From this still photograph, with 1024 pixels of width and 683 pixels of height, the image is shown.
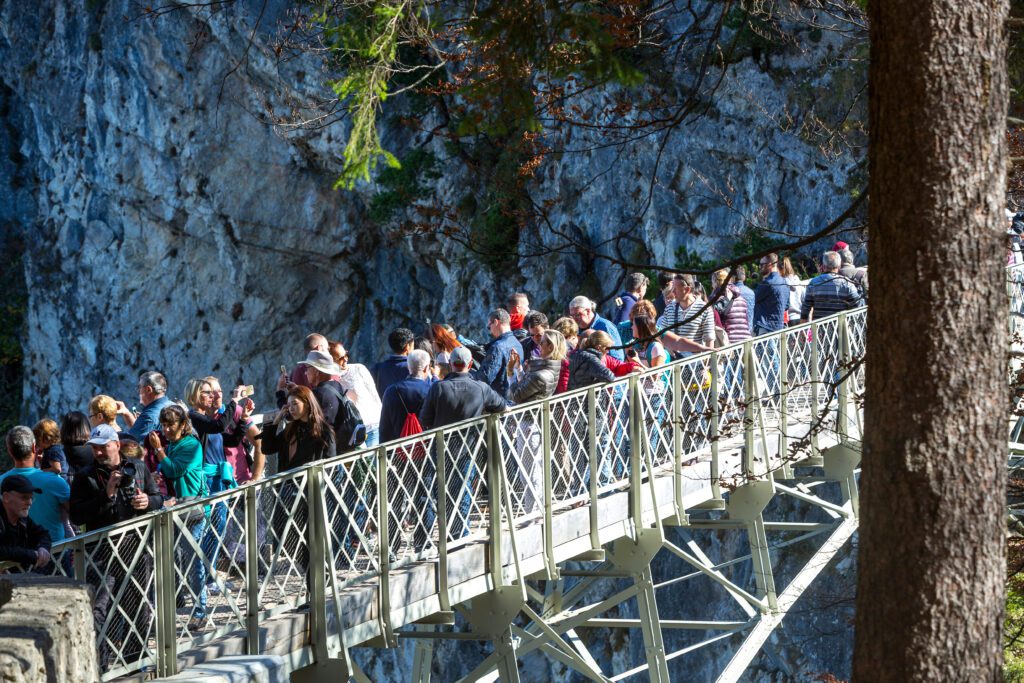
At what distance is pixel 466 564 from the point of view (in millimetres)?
7680

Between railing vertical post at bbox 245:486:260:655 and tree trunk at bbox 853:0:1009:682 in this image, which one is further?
railing vertical post at bbox 245:486:260:655

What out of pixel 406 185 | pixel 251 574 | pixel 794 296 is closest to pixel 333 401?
pixel 251 574

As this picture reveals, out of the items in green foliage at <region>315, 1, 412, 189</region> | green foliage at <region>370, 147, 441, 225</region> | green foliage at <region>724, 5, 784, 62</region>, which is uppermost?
green foliage at <region>724, 5, 784, 62</region>

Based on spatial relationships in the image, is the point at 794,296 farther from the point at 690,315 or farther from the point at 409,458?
the point at 409,458

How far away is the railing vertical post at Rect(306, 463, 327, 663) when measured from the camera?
661 centimetres

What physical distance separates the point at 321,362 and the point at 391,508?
114 cm

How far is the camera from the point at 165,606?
5.99 meters

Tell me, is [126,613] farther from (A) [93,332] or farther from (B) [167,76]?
(A) [93,332]

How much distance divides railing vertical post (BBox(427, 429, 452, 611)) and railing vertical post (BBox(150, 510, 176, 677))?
1.79m

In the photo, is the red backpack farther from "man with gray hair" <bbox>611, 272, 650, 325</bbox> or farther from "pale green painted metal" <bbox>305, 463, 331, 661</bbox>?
"man with gray hair" <bbox>611, 272, 650, 325</bbox>

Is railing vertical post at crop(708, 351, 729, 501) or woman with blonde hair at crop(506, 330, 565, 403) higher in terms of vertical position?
woman with blonde hair at crop(506, 330, 565, 403)

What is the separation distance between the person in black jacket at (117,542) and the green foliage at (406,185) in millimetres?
16810

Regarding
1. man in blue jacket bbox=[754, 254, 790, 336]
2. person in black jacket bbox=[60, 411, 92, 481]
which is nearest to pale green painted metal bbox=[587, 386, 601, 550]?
person in black jacket bbox=[60, 411, 92, 481]

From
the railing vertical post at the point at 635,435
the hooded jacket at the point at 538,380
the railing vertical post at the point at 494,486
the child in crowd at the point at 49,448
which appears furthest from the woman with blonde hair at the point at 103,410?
the railing vertical post at the point at 635,435
